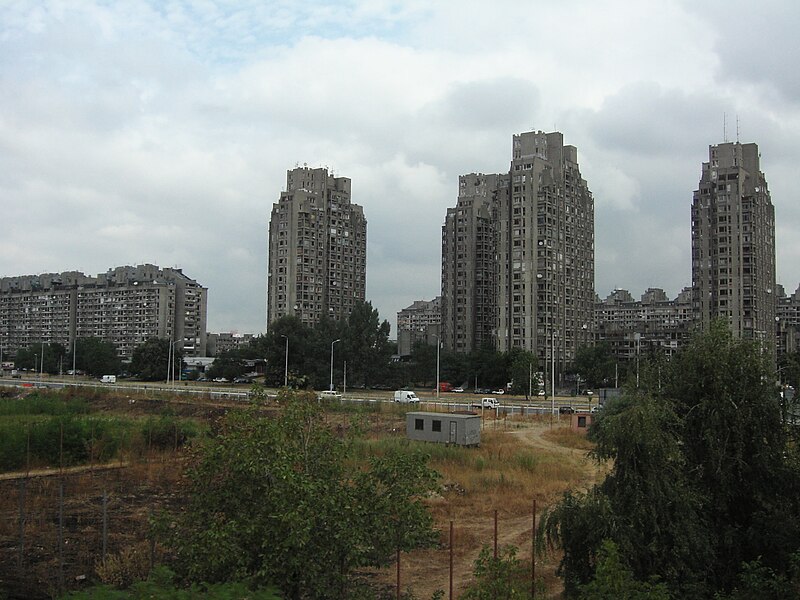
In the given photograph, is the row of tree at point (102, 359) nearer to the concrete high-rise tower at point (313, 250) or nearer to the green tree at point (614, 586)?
the concrete high-rise tower at point (313, 250)

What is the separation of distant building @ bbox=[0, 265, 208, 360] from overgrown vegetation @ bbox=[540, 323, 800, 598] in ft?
504

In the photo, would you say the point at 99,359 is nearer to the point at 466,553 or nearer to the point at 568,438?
the point at 568,438

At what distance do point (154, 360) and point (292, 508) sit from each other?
113961 millimetres

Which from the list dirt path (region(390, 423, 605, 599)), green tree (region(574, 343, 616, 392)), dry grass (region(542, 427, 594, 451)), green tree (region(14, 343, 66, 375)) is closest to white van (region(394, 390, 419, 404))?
dry grass (region(542, 427, 594, 451))

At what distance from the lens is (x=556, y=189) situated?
122812 millimetres

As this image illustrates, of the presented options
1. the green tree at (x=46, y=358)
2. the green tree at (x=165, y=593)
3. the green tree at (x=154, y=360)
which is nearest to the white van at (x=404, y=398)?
the green tree at (x=154, y=360)

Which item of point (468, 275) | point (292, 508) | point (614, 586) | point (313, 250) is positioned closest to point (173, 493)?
point (292, 508)

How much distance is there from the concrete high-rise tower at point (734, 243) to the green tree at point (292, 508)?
110436mm

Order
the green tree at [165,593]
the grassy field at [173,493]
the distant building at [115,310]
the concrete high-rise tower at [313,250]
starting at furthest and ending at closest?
the distant building at [115,310], the concrete high-rise tower at [313,250], the grassy field at [173,493], the green tree at [165,593]

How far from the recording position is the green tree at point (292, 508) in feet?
38.9

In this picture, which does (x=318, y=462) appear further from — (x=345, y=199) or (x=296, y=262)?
(x=345, y=199)

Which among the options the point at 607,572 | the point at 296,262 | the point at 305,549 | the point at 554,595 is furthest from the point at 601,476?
the point at 296,262

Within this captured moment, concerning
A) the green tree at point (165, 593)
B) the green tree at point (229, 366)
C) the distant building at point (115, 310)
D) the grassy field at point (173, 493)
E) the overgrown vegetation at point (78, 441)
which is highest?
the distant building at point (115, 310)

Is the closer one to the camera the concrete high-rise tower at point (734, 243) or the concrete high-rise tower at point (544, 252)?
the concrete high-rise tower at point (734, 243)
